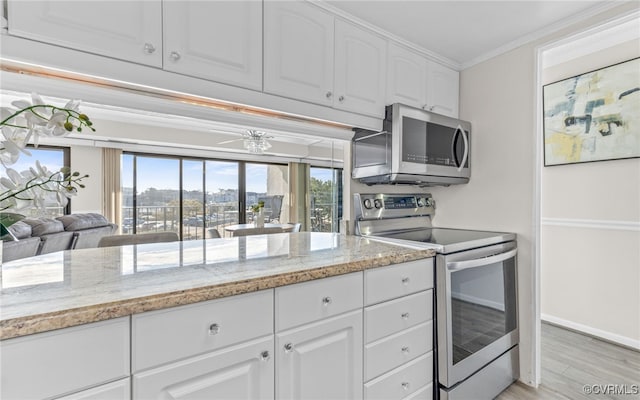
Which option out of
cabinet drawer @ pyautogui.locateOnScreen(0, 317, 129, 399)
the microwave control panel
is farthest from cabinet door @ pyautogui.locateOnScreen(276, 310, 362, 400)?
the microwave control panel

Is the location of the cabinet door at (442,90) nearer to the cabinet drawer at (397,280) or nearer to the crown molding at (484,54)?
the crown molding at (484,54)

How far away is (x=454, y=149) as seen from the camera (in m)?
2.08

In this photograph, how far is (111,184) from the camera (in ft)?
16.9

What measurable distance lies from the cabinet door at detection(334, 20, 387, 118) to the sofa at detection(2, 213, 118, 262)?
2.43m

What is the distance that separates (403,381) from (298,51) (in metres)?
1.66

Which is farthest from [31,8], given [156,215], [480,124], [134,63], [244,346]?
[156,215]

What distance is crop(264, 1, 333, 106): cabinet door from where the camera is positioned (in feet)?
4.54

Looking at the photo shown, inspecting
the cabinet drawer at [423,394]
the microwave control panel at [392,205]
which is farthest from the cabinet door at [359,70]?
the cabinet drawer at [423,394]

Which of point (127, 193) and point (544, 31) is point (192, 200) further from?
point (544, 31)

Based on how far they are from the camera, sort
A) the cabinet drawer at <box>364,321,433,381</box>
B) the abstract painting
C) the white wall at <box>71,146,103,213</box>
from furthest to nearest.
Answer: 1. the white wall at <box>71,146,103,213</box>
2. the abstract painting
3. the cabinet drawer at <box>364,321,433,381</box>

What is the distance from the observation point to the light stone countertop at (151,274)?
0.72 meters

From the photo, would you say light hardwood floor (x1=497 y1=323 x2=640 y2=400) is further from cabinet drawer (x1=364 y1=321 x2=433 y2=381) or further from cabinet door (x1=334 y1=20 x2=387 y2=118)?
cabinet door (x1=334 y1=20 x2=387 y2=118)

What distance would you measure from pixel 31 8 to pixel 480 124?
7.95ft

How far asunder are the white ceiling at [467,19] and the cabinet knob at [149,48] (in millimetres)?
923
